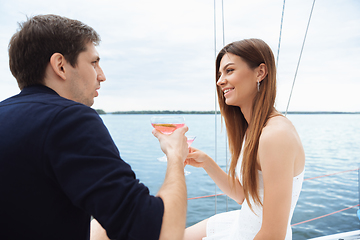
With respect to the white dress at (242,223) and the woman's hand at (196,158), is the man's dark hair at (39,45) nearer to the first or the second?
the woman's hand at (196,158)

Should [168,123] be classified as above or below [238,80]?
below

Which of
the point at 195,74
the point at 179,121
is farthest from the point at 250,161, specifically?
the point at 195,74

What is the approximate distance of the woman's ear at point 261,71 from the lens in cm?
135

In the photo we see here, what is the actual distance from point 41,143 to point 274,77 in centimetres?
115

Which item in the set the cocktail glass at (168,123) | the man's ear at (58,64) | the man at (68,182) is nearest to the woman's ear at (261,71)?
the cocktail glass at (168,123)

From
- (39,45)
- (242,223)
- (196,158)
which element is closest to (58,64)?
(39,45)

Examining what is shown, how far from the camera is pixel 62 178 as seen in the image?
59cm

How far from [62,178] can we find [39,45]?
1.50 feet

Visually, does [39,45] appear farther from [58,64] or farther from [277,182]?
[277,182]

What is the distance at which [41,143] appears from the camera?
1.93 feet

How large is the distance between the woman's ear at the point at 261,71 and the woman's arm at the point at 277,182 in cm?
40

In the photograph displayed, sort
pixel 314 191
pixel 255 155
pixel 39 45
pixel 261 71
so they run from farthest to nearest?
1. pixel 314 191
2. pixel 261 71
3. pixel 255 155
4. pixel 39 45

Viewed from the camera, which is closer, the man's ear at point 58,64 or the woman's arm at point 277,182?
the man's ear at point 58,64

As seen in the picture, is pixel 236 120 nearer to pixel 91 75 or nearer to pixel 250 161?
pixel 250 161
